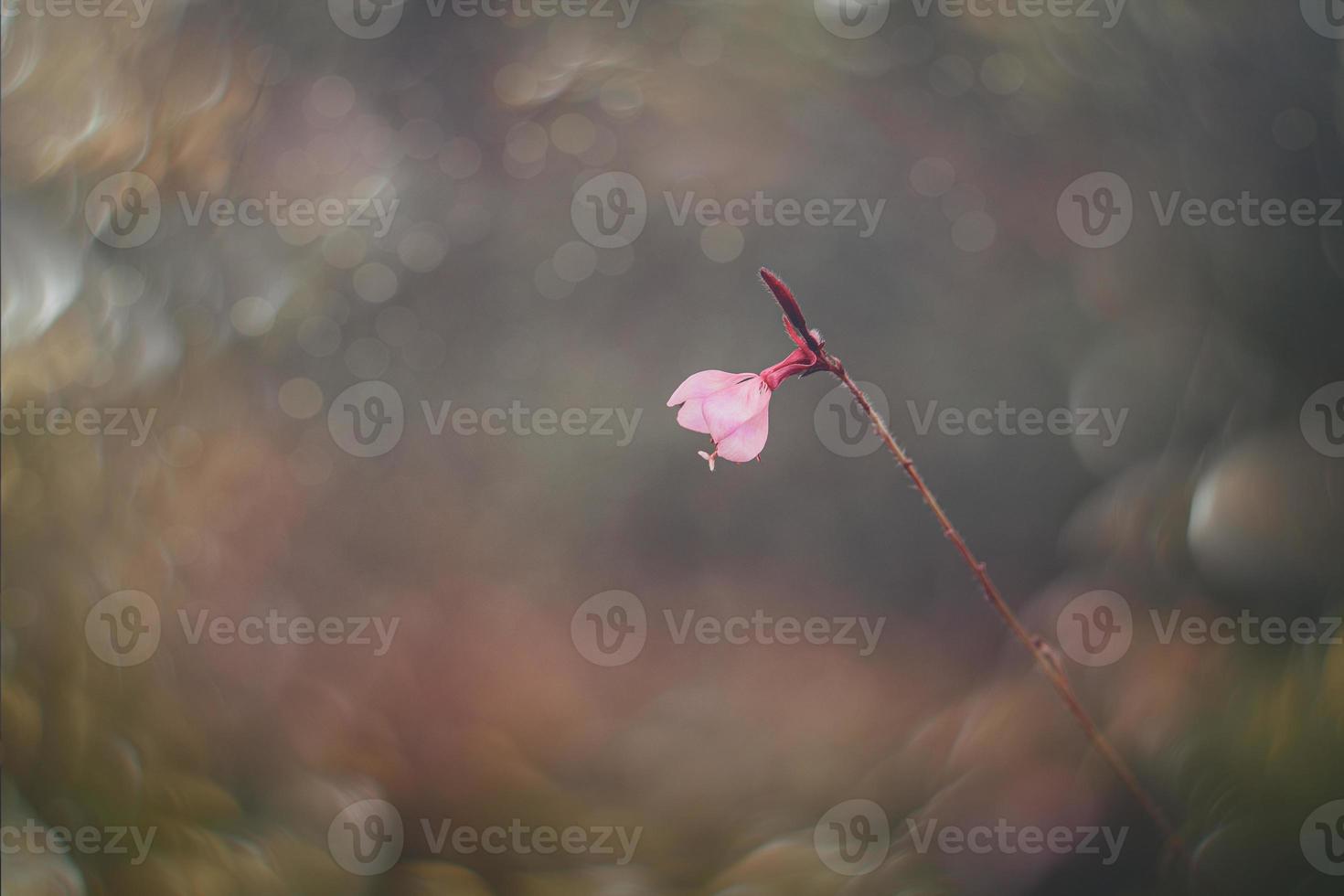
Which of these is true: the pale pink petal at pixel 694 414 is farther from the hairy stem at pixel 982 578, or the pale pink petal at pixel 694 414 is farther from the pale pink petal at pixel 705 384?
the hairy stem at pixel 982 578

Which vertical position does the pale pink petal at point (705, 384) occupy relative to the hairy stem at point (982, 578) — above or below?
above

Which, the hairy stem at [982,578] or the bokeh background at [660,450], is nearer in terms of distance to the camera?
the hairy stem at [982,578]

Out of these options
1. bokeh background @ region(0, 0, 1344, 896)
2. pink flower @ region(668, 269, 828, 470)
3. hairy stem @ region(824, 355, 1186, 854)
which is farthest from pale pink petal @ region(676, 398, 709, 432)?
bokeh background @ region(0, 0, 1344, 896)

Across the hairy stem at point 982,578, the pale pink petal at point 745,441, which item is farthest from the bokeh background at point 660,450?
the pale pink petal at point 745,441

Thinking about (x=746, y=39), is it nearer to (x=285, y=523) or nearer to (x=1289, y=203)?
(x=1289, y=203)

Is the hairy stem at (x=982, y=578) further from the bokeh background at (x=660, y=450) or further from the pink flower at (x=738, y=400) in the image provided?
the bokeh background at (x=660, y=450)

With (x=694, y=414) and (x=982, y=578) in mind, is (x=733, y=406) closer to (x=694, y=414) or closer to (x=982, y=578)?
(x=694, y=414)

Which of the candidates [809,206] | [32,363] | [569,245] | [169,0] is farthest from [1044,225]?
[32,363]

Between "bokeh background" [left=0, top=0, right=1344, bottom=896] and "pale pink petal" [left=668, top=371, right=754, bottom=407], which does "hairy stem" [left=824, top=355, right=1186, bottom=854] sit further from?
"bokeh background" [left=0, top=0, right=1344, bottom=896]
